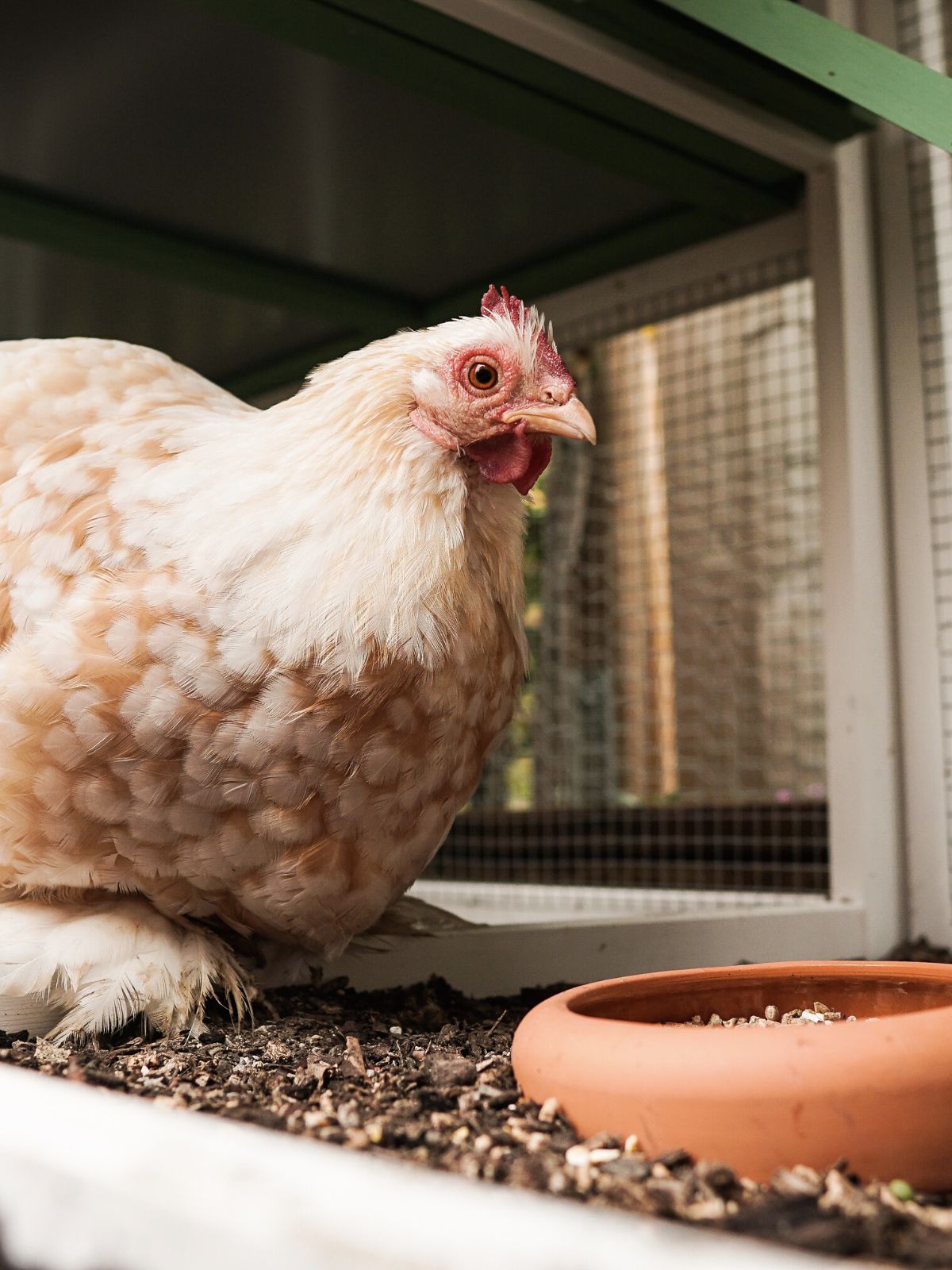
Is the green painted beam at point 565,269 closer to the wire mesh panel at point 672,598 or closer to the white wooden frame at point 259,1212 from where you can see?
the wire mesh panel at point 672,598

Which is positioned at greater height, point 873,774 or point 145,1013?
point 873,774

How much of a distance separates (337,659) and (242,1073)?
0.46 m

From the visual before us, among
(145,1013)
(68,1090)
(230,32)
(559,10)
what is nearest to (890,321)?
(559,10)

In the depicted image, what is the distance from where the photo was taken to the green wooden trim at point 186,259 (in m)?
2.44

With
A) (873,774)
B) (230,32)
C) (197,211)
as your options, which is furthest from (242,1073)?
(197,211)

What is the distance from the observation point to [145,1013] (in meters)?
1.40

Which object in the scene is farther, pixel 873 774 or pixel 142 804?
pixel 873 774

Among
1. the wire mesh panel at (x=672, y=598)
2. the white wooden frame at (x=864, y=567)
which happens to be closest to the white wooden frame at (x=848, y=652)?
the white wooden frame at (x=864, y=567)

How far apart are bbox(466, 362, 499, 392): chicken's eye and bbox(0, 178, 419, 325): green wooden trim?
4.82 ft

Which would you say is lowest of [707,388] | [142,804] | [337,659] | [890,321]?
[142,804]

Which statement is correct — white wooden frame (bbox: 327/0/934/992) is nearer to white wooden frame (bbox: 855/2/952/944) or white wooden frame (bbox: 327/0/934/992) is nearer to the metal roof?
white wooden frame (bbox: 855/2/952/944)

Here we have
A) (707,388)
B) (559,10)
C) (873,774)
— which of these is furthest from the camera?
(707,388)

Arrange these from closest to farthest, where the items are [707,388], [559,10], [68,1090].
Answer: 1. [68,1090]
2. [559,10]
3. [707,388]

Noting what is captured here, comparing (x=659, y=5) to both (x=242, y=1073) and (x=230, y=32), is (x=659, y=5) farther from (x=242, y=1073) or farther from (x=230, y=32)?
(x=242, y=1073)
